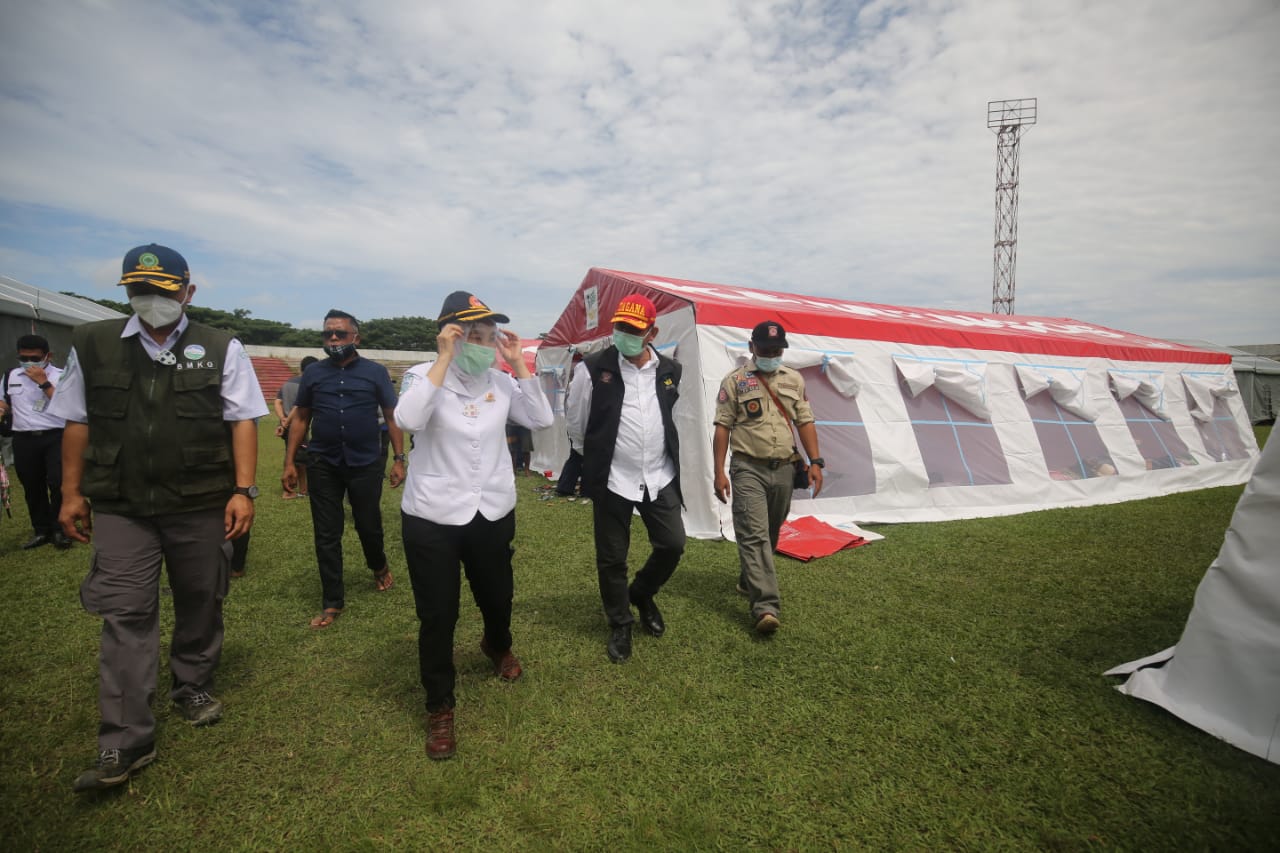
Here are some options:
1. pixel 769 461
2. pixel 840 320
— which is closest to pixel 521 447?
pixel 840 320

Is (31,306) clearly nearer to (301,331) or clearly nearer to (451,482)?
(451,482)

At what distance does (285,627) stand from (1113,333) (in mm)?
14190

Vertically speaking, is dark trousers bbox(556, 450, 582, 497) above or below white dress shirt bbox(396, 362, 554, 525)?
below

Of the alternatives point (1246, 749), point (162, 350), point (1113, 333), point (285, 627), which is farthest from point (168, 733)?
point (1113, 333)

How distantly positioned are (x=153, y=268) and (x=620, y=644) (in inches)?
111

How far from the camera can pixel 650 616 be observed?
142 inches

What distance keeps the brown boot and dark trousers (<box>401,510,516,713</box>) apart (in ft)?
0.12

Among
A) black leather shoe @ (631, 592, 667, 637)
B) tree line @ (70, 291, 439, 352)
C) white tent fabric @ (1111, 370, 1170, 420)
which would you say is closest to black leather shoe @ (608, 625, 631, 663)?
black leather shoe @ (631, 592, 667, 637)

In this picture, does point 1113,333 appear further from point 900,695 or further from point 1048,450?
point 900,695

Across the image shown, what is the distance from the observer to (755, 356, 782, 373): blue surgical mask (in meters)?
3.94

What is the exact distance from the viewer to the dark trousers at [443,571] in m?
2.38

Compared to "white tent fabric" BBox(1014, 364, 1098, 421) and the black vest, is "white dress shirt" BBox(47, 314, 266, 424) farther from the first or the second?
"white tent fabric" BBox(1014, 364, 1098, 421)

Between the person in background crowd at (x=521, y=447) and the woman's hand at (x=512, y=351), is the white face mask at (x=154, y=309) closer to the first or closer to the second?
the woman's hand at (x=512, y=351)

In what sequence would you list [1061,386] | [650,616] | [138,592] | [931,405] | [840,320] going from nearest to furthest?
1. [138,592]
2. [650,616]
3. [840,320]
4. [931,405]
5. [1061,386]
